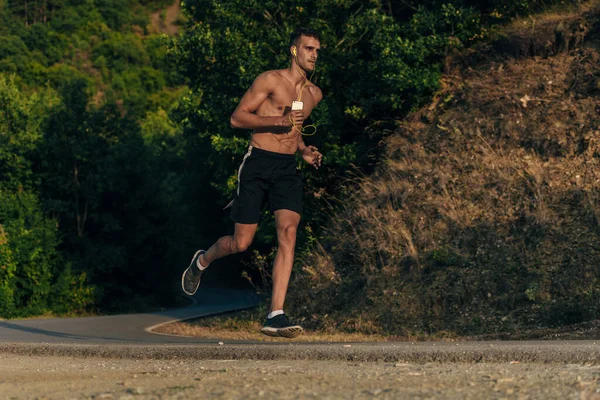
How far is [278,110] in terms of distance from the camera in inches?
317

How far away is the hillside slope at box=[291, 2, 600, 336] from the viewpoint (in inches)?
472

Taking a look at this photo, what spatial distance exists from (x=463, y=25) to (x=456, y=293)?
312 inches

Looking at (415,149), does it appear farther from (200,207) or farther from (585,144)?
(200,207)

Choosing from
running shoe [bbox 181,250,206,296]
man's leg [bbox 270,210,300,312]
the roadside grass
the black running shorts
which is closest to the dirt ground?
man's leg [bbox 270,210,300,312]

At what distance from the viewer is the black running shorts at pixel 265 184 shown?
8.01 m

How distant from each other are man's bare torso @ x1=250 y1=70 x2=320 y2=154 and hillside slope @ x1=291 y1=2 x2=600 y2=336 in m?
4.63

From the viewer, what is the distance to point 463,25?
61.3ft

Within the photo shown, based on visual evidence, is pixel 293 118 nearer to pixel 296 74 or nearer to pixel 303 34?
pixel 296 74

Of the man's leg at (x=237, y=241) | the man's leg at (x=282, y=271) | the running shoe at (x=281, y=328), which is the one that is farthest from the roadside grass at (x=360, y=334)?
the running shoe at (x=281, y=328)

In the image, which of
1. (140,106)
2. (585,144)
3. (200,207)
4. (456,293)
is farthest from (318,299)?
(140,106)

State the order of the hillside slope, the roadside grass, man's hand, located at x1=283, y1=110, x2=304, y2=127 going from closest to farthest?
man's hand, located at x1=283, y1=110, x2=304, y2=127, the roadside grass, the hillside slope

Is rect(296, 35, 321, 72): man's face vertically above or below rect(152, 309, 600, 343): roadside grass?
above

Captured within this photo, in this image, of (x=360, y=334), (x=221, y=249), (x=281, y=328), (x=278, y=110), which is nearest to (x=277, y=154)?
(x=278, y=110)

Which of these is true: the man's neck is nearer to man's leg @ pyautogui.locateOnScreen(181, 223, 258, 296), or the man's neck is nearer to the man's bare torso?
the man's bare torso
